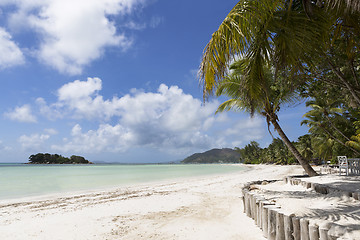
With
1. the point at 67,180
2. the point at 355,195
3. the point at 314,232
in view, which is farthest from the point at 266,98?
the point at 67,180

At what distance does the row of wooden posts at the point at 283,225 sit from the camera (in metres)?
2.85

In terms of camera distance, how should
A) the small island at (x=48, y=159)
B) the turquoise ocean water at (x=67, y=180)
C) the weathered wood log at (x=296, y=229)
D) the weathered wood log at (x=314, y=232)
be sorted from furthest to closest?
the small island at (x=48, y=159), the turquoise ocean water at (x=67, y=180), the weathered wood log at (x=296, y=229), the weathered wood log at (x=314, y=232)

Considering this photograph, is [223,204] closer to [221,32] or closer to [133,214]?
[133,214]

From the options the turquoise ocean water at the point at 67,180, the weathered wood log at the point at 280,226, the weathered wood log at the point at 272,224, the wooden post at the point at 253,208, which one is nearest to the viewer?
the weathered wood log at the point at 280,226

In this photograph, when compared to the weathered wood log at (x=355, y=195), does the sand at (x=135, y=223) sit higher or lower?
lower

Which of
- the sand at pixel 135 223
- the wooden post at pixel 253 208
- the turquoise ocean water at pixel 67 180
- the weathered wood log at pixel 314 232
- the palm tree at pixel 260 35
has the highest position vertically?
the palm tree at pixel 260 35

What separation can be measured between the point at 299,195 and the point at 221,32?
16.3ft

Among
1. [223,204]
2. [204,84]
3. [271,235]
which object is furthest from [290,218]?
[223,204]

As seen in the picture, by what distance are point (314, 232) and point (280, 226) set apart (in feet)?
2.38

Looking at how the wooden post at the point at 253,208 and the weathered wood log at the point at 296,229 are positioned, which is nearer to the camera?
the weathered wood log at the point at 296,229

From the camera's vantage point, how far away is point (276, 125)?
9.66m

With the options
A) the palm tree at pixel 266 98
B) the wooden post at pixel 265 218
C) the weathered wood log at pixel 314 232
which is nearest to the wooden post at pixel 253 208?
the wooden post at pixel 265 218

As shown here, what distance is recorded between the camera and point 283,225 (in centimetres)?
348

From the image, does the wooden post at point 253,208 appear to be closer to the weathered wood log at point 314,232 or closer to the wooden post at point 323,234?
the weathered wood log at point 314,232
